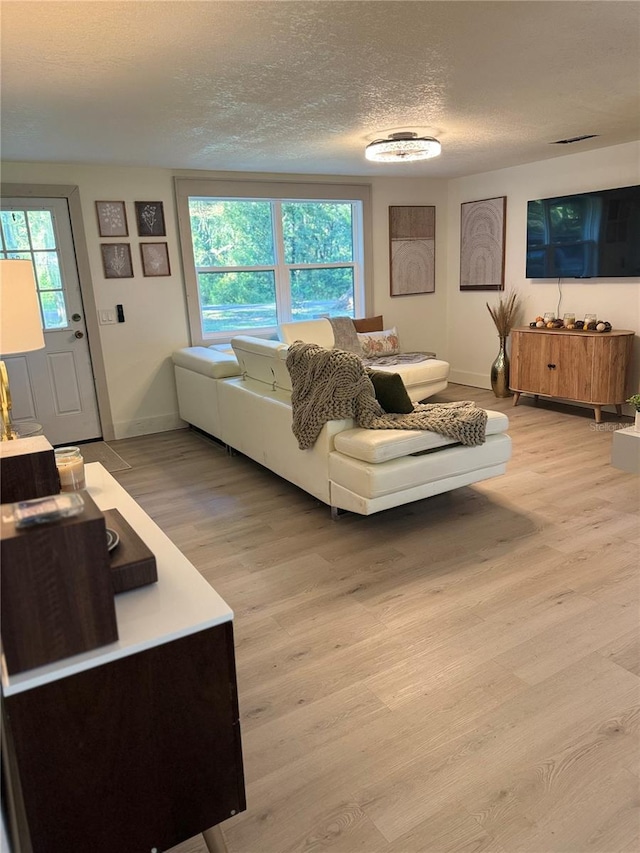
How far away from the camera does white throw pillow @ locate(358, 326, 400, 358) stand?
227 inches

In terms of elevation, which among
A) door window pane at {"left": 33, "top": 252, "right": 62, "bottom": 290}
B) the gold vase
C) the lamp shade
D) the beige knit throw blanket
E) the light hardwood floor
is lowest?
the light hardwood floor

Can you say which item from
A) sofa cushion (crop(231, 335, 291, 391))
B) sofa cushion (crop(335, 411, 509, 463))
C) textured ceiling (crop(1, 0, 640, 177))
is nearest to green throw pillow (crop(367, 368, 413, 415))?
sofa cushion (crop(335, 411, 509, 463))

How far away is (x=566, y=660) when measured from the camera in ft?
6.88

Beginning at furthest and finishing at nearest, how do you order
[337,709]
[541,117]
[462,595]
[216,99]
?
[541,117], [216,99], [462,595], [337,709]

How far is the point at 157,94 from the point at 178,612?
2.66 meters

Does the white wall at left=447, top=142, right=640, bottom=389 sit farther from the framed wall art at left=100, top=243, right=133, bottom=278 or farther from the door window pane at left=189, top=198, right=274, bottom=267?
the framed wall art at left=100, top=243, right=133, bottom=278

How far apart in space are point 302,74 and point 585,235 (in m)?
3.45

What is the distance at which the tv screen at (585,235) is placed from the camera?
4773 millimetres

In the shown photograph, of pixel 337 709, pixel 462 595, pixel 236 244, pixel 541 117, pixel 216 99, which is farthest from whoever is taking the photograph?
pixel 236 244

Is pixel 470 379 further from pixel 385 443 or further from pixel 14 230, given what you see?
pixel 14 230

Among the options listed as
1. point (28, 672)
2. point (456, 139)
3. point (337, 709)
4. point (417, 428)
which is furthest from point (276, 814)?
point (456, 139)

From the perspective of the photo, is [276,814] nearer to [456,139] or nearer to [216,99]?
[216,99]

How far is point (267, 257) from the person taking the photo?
19.0 ft

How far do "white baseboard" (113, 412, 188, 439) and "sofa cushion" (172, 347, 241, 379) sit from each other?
0.54 m
